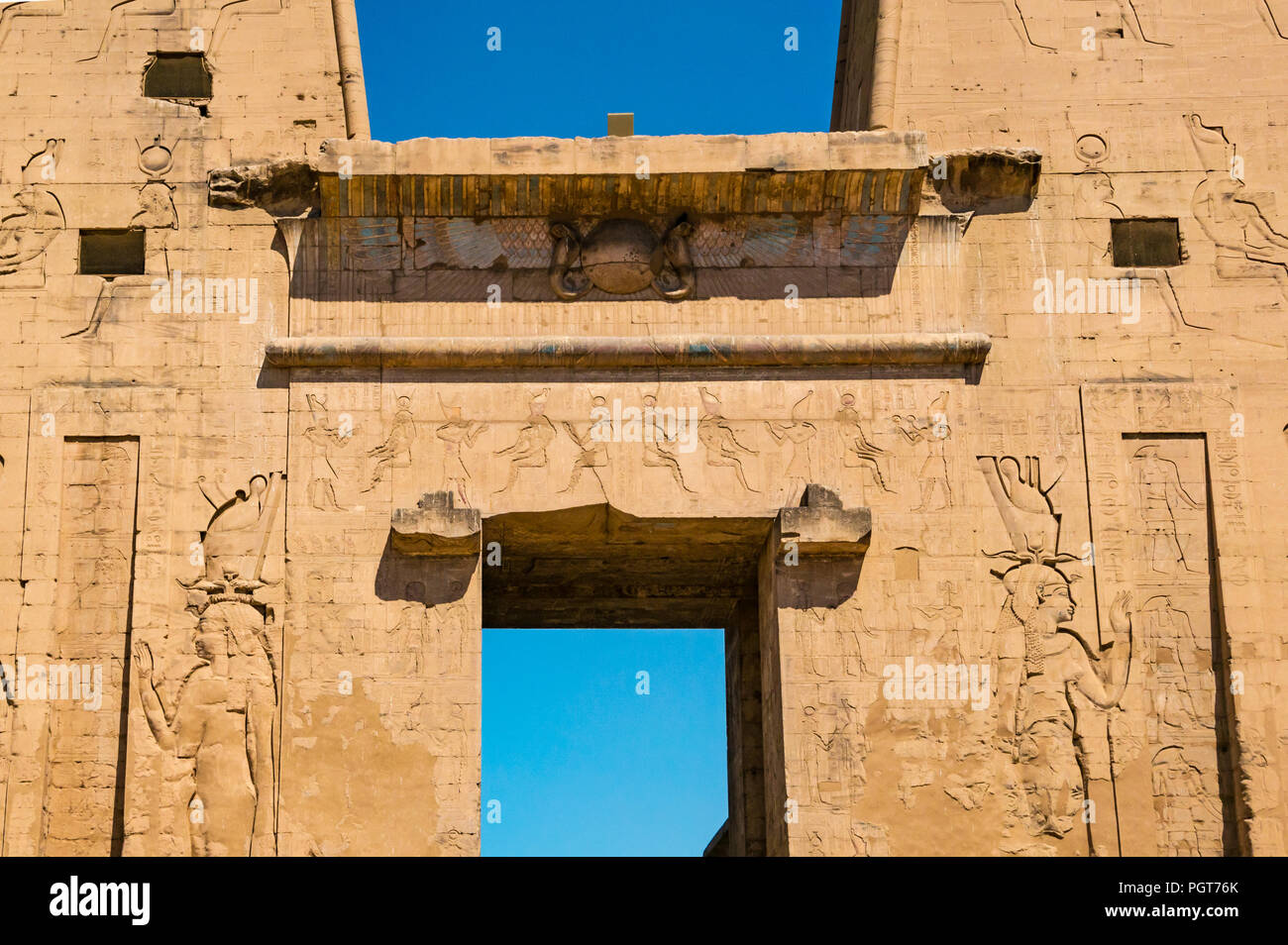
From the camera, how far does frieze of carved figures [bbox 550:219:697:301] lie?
1955cm

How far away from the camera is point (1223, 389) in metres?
19.2

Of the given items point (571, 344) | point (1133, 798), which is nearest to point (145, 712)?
point (571, 344)

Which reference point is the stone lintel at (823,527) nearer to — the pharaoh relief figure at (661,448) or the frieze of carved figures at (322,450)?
the pharaoh relief figure at (661,448)

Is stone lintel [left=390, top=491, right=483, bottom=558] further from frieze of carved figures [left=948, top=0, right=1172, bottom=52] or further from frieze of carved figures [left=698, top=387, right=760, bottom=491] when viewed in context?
frieze of carved figures [left=948, top=0, right=1172, bottom=52]

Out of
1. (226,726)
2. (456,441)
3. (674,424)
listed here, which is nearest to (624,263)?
(674,424)

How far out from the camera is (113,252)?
64.8ft

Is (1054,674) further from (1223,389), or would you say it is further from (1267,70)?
(1267,70)

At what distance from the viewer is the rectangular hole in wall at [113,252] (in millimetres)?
19703

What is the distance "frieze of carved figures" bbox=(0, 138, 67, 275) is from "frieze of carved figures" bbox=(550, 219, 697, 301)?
480 centimetres

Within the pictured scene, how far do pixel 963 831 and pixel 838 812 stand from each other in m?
1.10

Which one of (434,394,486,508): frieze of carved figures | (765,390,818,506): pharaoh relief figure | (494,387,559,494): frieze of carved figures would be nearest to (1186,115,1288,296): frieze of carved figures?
(765,390,818,506): pharaoh relief figure

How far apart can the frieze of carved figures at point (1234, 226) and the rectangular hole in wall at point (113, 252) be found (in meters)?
10.1

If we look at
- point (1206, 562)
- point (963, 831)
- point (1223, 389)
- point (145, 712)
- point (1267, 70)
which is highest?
point (1267, 70)
